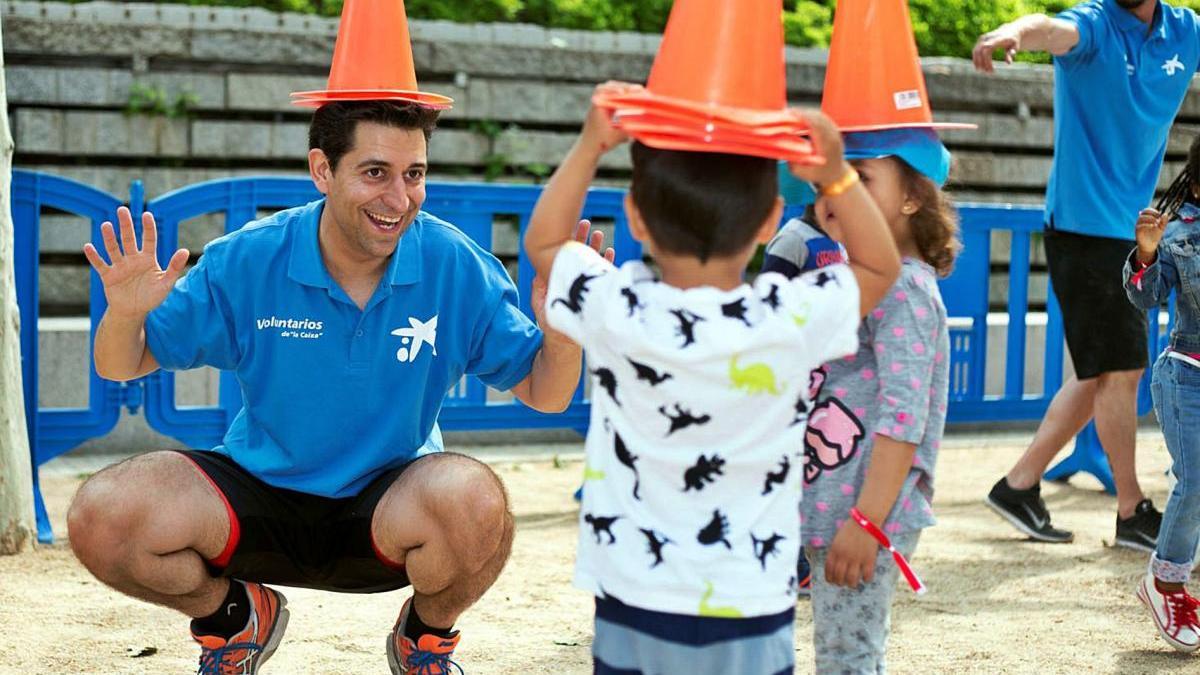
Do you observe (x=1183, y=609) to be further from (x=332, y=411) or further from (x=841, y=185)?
(x=332, y=411)

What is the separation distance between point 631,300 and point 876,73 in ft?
2.41

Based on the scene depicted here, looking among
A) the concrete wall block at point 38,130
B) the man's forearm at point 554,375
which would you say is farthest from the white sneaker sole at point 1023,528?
the concrete wall block at point 38,130

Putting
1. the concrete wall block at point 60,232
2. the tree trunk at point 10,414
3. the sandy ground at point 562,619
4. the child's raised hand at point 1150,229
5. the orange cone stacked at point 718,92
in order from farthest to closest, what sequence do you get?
the concrete wall block at point 60,232 → the tree trunk at point 10,414 → the sandy ground at point 562,619 → the child's raised hand at point 1150,229 → the orange cone stacked at point 718,92

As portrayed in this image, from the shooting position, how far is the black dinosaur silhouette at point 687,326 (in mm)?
2529

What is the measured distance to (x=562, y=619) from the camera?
4.64 m

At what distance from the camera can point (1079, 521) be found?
6.18 meters

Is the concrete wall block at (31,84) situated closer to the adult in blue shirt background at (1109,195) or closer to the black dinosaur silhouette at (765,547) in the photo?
the adult in blue shirt background at (1109,195)

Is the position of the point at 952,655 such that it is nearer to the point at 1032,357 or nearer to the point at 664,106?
the point at 664,106

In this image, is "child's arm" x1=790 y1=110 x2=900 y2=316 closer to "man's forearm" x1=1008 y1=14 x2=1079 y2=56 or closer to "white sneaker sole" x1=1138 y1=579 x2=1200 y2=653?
"white sneaker sole" x1=1138 y1=579 x2=1200 y2=653

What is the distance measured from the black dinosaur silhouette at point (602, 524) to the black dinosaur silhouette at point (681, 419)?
0.19 m

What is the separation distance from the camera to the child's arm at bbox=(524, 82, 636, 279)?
105 inches

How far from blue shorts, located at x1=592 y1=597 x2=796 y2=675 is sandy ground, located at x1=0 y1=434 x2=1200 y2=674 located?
1.48 m

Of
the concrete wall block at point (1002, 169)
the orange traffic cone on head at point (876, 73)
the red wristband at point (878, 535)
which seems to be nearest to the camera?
the red wristband at point (878, 535)

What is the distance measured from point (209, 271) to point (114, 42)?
214 inches
